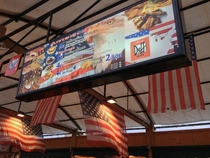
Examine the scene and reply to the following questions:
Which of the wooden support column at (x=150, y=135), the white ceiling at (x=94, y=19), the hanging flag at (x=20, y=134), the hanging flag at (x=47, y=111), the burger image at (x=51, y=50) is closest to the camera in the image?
the burger image at (x=51, y=50)

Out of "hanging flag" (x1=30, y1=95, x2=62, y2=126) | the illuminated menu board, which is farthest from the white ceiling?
"hanging flag" (x1=30, y1=95, x2=62, y2=126)

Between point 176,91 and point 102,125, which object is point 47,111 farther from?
point 176,91

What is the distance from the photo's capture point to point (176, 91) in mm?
3830

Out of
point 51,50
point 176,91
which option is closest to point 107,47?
point 51,50

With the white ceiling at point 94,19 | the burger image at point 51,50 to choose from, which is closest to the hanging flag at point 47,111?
the white ceiling at point 94,19

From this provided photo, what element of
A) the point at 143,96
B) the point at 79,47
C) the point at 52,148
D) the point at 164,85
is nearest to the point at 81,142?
the point at 52,148

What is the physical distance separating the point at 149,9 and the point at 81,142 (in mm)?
10627

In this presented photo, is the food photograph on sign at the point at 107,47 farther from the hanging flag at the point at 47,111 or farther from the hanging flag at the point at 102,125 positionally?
the hanging flag at the point at 102,125

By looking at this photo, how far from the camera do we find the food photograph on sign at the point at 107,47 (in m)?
1.91

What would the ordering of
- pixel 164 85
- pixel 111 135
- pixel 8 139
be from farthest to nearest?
pixel 8 139 → pixel 111 135 → pixel 164 85

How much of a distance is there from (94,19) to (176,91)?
2376 mm

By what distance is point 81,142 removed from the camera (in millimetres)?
11625

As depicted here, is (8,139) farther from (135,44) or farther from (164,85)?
(135,44)

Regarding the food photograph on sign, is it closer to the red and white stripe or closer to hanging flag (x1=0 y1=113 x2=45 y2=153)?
the red and white stripe
